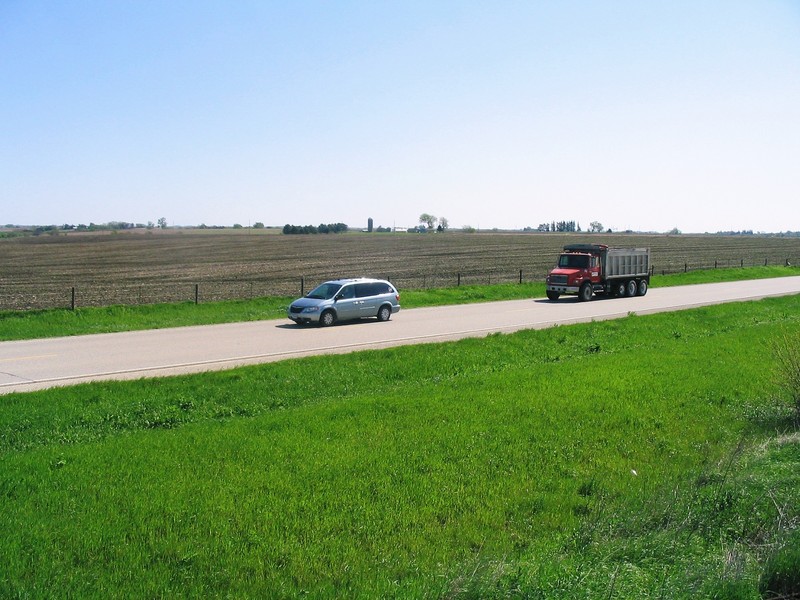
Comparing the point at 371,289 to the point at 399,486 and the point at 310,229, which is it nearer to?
the point at 399,486

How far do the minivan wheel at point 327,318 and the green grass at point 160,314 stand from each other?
3.05 meters

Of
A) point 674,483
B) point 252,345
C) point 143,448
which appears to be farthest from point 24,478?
point 252,345

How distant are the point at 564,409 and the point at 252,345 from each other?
10289mm

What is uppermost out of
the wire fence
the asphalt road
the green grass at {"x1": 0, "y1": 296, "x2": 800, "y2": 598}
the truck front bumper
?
the truck front bumper

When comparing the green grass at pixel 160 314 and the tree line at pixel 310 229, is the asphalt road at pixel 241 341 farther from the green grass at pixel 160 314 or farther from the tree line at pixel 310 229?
the tree line at pixel 310 229

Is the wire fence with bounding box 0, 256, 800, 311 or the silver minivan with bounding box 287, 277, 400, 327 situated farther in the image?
the wire fence with bounding box 0, 256, 800, 311

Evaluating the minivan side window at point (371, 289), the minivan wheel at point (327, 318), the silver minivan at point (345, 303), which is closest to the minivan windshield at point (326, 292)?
the silver minivan at point (345, 303)

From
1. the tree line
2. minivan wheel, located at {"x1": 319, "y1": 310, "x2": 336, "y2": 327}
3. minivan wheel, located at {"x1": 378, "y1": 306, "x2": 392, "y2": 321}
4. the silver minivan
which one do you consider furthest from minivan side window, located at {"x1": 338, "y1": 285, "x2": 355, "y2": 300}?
the tree line

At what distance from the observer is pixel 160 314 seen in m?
27.5

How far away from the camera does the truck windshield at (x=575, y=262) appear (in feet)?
122

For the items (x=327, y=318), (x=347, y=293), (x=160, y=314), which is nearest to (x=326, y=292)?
(x=347, y=293)

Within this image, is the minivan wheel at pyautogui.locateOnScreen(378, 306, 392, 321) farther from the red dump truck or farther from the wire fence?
the red dump truck

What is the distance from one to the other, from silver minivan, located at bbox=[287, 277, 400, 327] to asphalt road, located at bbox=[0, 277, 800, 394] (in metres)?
0.44

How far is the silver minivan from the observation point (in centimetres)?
2555
